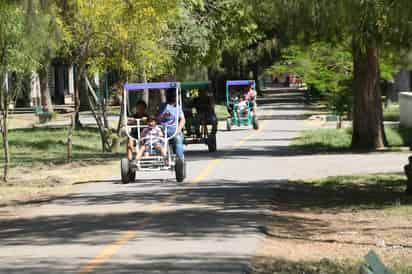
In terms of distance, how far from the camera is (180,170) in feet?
63.2

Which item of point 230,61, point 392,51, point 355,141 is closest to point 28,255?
point 392,51

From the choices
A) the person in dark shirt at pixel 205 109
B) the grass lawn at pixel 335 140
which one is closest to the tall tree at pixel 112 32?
the person in dark shirt at pixel 205 109

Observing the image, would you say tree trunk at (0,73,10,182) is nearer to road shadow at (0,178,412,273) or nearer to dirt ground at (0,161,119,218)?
dirt ground at (0,161,119,218)

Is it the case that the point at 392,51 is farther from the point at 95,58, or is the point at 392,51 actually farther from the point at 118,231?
the point at 118,231

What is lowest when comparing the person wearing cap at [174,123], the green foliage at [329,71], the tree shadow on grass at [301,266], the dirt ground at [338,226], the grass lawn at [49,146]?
the grass lawn at [49,146]

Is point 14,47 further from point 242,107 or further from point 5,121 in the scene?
point 242,107

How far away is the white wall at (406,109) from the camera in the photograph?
3938cm

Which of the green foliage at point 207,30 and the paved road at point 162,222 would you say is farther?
the green foliage at point 207,30

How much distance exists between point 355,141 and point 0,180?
11026mm

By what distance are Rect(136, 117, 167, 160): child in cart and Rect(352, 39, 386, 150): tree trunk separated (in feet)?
33.0

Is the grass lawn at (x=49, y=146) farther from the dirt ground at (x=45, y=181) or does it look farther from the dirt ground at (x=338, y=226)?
the dirt ground at (x=338, y=226)

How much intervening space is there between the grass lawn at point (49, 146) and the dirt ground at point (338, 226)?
10977 millimetres

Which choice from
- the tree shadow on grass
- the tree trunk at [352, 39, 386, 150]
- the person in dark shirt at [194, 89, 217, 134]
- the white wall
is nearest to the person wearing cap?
the tree shadow on grass

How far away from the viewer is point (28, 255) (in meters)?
11.4
